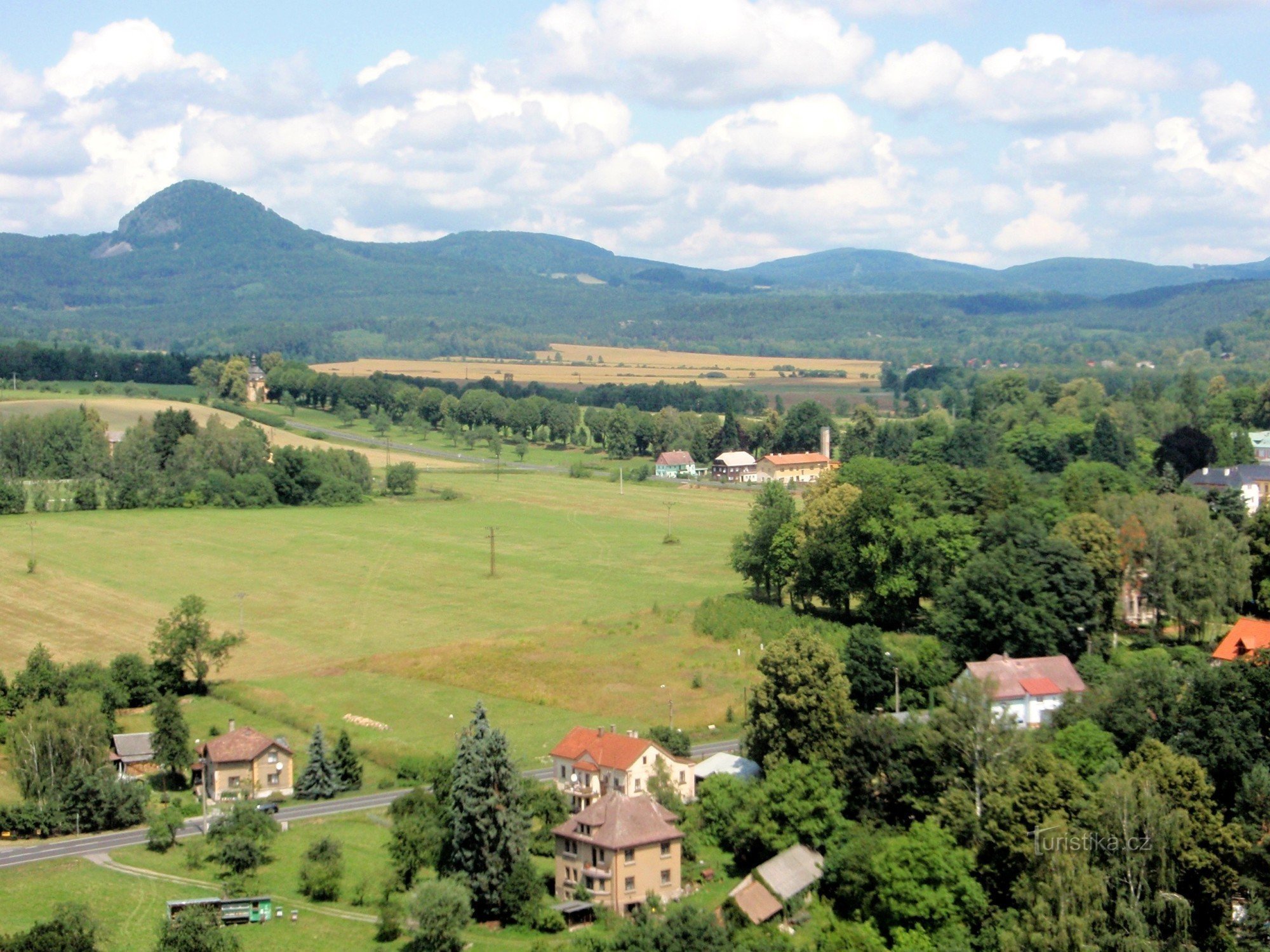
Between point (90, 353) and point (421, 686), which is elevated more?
point (90, 353)

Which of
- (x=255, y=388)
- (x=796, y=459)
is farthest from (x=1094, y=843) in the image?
(x=255, y=388)

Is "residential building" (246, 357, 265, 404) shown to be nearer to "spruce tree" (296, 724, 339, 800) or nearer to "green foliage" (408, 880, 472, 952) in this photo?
"spruce tree" (296, 724, 339, 800)

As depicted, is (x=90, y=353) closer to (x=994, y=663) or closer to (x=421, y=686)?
(x=421, y=686)

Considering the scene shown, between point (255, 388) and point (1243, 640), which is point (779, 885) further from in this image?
point (255, 388)

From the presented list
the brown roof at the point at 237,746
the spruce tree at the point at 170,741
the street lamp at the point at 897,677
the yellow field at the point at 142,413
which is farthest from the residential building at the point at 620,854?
the yellow field at the point at 142,413

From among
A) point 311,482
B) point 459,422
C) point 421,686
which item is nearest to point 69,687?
point 421,686

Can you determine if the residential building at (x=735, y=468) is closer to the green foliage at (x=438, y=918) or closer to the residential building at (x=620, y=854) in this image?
the residential building at (x=620, y=854)

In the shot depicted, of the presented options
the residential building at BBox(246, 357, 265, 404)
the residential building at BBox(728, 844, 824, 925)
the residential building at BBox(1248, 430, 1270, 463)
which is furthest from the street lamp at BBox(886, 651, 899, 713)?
the residential building at BBox(246, 357, 265, 404)
